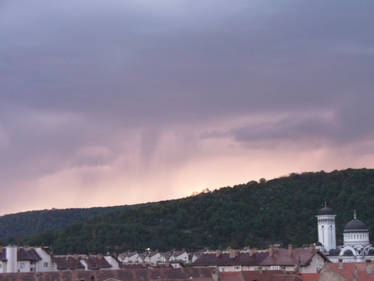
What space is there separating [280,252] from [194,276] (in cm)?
2992

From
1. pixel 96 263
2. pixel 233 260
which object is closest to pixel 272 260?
pixel 233 260

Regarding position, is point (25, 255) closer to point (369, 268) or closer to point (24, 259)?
point (24, 259)

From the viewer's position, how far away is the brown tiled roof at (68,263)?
143 m

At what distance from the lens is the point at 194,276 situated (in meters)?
114

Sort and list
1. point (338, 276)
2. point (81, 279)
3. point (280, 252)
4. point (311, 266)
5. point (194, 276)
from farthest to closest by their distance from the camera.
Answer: point (280, 252), point (311, 266), point (194, 276), point (81, 279), point (338, 276)

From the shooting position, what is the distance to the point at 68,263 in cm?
14525

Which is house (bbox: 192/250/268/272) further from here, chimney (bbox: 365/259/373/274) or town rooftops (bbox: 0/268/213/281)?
chimney (bbox: 365/259/373/274)

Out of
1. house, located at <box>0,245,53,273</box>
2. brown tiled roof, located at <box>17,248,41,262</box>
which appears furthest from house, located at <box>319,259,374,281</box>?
brown tiled roof, located at <box>17,248,41,262</box>

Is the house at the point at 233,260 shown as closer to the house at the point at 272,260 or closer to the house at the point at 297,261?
the house at the point at 272,260

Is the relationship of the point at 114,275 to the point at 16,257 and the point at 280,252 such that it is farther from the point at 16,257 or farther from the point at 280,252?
the point at 280,252

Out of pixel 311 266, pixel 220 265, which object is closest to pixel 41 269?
pixel 220 265

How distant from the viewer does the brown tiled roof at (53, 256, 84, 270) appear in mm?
143125

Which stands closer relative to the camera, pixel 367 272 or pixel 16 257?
pixel 367 272

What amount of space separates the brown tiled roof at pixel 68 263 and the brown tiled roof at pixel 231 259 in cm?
2233
